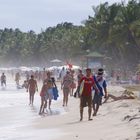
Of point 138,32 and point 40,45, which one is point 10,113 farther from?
point 40,45

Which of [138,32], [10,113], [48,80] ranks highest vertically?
[138,32]

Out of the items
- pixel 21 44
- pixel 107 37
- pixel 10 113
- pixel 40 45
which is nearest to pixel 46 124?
A: pixel 10 113

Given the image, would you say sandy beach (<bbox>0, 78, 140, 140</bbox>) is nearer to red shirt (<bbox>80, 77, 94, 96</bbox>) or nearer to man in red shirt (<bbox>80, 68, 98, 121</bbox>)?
man in red shirt (<bbox>80, 68, 98, 121</bbox>)

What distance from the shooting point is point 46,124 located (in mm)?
15211

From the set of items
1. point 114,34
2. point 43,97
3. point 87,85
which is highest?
point 114,34

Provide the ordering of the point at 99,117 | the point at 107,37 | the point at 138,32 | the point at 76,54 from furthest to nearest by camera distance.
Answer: the point at 76,54
the point at 107,37
the point at 138,32
the point at 99,117

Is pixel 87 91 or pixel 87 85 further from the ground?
pixel 87 85

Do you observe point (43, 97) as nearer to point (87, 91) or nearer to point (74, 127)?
point (87, 91)

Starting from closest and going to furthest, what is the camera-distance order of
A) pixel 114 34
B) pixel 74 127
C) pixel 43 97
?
pixel 74 127 → pixel 43 97 → pixel 114 34

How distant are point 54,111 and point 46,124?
4525 millimetres

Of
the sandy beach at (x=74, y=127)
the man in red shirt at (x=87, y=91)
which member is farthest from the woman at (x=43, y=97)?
the man in red shirt at (x=87, y=91)

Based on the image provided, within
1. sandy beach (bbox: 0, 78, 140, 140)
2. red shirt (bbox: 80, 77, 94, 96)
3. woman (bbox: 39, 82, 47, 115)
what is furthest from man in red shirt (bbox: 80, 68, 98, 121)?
woman (bbox: 39, 82, 47, 115)

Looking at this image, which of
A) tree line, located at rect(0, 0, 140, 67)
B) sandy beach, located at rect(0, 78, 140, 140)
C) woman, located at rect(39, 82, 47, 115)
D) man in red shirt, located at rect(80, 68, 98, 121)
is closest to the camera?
sandy beach, located at rect(0, 78, 140, 140)

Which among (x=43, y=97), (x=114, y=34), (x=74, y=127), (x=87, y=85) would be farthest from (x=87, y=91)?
(x=114, y=34)
